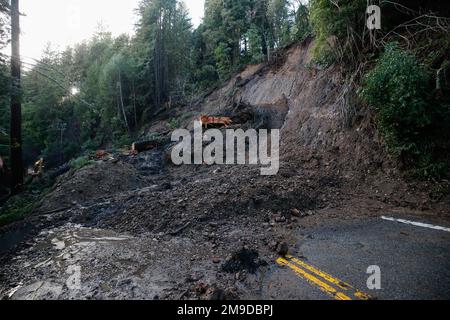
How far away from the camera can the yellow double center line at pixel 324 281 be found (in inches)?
138

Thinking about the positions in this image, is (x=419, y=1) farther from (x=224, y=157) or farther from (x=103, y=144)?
(x=103, y=144)

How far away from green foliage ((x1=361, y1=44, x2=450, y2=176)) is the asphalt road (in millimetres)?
2098

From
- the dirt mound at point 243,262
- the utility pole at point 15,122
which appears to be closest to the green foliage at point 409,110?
the dirt mound at point 243,262

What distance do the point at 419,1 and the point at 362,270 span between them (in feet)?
28.7

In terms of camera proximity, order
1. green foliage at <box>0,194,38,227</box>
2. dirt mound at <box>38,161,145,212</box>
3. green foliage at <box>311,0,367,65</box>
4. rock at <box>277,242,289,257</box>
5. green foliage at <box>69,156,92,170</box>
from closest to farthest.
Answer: rock at <box>277,242,289,257</box>, green foliage at <box>0,194,38,227</box>, green foliage at <box>311,0,367,65</box>, dirt mound at <box>38,161,145,212</box>, green foliage at <box>69,156,92,170</box>

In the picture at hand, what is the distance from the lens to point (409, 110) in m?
6.56

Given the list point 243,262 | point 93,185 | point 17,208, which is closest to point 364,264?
point 243,262

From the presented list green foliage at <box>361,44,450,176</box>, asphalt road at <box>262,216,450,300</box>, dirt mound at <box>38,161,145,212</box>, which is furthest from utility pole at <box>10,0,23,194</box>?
green foliage at <box>361,44,450,176</box>

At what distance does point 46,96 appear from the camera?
3609 cm

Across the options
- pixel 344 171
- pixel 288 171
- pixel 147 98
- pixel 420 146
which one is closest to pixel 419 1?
pixel 420 146

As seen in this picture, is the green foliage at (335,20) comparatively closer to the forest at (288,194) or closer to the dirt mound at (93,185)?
the forest at (288,194)

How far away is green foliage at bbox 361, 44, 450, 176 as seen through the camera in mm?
6500

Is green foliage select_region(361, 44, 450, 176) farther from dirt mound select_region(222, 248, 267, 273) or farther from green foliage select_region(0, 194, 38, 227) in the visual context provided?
green foliage select_region(0, 194, 38, 227)
